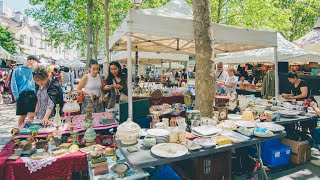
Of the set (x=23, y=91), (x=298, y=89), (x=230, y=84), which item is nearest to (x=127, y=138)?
(x=23, y=91)

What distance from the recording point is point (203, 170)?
288 cm

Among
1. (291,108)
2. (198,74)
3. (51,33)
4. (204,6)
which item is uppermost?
(51,33)

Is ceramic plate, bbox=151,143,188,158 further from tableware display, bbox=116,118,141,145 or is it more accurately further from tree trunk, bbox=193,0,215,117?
tree trunk, bbox=193,0,215,117

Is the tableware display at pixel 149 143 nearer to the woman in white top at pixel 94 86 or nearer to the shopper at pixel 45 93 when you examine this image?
the shopper at pixel 45 93

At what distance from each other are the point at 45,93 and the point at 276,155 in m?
4.33

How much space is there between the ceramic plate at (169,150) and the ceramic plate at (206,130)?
472mm

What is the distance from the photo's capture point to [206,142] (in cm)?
269

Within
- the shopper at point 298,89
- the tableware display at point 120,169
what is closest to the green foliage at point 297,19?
the shopper at point 298,89

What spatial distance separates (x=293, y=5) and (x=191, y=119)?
26745 millimetres

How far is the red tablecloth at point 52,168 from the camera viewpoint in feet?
8.01

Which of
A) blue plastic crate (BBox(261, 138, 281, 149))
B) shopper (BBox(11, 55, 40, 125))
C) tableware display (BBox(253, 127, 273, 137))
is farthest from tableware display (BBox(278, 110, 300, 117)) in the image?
shopper (BBox(11, 55, 40, 125))

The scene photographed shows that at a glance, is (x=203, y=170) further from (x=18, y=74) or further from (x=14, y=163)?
(x=18, y=74)

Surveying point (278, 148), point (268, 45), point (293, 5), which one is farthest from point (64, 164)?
point (293, 5)

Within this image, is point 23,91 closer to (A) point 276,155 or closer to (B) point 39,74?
(B) point 39,74
